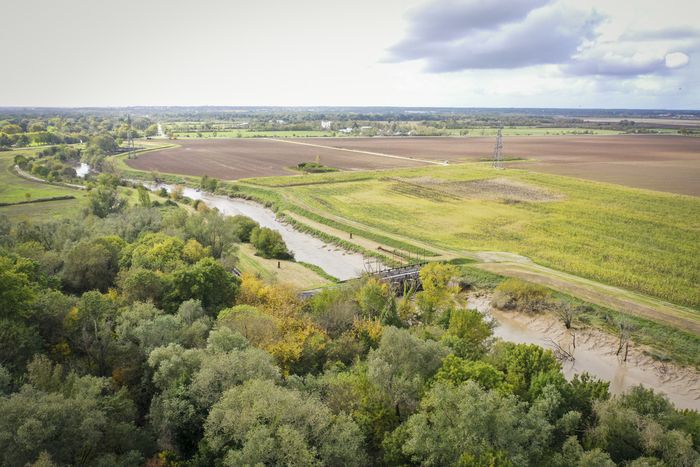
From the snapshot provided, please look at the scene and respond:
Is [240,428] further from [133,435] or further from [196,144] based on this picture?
[196,144]

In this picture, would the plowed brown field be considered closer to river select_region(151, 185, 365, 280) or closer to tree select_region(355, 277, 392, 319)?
river select_region(151, 185, 365, 280)

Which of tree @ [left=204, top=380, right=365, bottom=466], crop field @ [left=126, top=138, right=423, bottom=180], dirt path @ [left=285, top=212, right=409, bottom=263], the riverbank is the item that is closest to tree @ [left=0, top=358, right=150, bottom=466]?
tree @ [left=204, top=380, right=365, bottom=466]

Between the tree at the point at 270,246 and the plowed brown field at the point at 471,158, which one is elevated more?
the plowed brown field at the point at 471,158

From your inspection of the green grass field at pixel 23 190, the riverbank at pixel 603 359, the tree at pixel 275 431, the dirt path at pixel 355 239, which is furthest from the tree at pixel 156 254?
the green grass field at pixel 23 190

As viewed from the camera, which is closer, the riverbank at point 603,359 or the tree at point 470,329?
the tree at point 470,329

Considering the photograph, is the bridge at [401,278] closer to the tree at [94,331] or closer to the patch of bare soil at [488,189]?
the tree at [94,331]

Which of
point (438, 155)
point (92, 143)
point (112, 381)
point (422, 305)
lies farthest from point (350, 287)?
point (92, 143)
